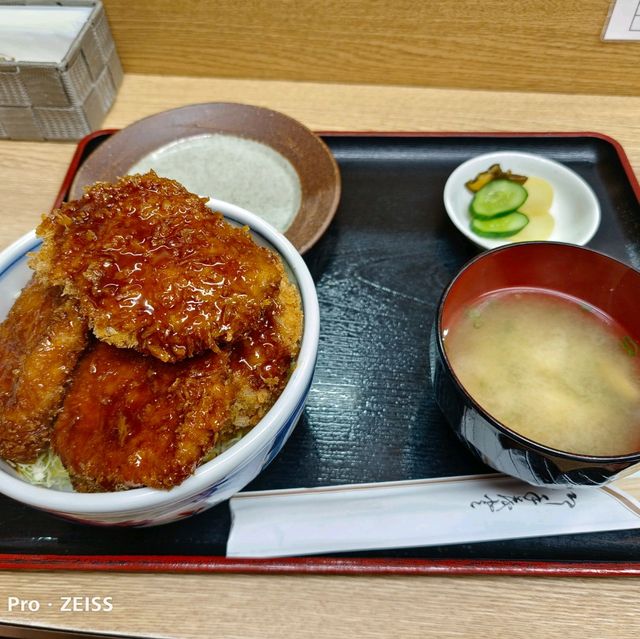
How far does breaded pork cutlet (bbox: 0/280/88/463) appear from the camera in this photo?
1.05 meters

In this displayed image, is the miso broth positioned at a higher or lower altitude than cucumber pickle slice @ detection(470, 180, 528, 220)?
lower

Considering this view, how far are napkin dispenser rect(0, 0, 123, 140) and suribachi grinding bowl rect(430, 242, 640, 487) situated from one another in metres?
1.58

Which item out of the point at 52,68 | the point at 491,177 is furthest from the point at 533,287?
the point at 52,68

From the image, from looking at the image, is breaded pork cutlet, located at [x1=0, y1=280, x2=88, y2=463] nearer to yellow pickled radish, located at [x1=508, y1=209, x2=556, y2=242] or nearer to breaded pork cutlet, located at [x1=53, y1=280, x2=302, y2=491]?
breaded pork cutlet, located at [x1=53, y1=280, x2=302, y2=491]

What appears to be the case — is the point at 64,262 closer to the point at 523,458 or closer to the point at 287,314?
the point at 287,314

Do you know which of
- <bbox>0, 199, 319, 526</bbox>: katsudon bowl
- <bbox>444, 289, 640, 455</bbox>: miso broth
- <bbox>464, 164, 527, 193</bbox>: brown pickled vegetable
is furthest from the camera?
<bbox>464, 164, 527, 193</bbox>: brown pickled vegetable

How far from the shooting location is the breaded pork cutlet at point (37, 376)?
1.05 metres

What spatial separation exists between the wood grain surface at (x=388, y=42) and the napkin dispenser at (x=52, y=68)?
17 centimetres

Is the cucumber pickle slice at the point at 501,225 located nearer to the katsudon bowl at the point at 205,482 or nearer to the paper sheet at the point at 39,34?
the katsudon bowl at the point at 205,482

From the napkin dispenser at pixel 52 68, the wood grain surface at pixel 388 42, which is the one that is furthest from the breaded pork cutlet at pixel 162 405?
the wood grain surface at pixel 388 42

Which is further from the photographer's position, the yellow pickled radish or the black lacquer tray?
the yellow pickled radish

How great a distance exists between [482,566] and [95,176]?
5.25ft

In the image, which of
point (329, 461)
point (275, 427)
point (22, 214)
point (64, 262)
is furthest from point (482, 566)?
point (22, 214)

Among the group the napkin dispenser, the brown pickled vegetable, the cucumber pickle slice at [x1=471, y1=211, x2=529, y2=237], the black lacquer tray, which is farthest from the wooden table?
the napkin dispenser
